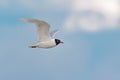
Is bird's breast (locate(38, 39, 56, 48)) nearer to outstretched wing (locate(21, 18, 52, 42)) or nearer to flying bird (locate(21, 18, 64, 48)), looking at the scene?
flying bird (locate(21, 18, 64, 48))

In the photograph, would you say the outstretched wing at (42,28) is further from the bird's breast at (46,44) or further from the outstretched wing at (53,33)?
the outstretched wing at (53,33)

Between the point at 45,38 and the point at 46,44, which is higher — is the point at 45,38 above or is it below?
above

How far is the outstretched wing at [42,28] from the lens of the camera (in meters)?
46.6

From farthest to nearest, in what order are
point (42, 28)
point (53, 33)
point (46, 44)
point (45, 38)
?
point (53, 33), point (45, 38), point (46, 44), point (42, 28)

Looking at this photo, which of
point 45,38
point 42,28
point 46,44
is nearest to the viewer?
point 42,28

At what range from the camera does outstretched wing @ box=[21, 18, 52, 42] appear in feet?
153

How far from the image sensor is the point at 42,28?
49.1 m

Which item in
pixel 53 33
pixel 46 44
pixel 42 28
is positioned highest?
pixel 42 28

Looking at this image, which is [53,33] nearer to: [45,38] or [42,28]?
[45,38]

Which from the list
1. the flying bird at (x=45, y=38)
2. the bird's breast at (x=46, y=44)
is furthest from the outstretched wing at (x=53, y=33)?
the bird's breast at (x=46, y=44)

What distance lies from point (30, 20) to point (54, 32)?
10.5m

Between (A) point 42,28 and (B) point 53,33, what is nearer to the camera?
(A) point 42,28

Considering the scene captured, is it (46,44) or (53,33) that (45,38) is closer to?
(46,44)

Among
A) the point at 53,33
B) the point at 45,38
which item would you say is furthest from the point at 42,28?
the point at 53,33
